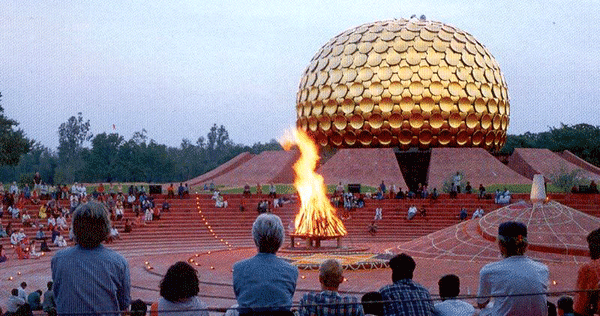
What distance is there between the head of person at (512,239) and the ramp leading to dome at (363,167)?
2850cm

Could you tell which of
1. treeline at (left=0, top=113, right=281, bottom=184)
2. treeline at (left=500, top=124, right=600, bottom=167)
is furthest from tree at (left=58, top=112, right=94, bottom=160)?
treeline at (left=500, top=124, right=600, bottom=167)

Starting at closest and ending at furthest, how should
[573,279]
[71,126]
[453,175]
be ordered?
[573,279] < [453,175] < [71,126]

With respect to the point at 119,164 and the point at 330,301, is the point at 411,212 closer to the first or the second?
the point at 330,301

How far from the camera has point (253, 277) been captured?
4.50 metres

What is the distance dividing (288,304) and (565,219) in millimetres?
14063

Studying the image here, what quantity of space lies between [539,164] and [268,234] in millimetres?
35335

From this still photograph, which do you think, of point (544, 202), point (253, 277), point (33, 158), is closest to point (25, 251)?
point (544, 202)

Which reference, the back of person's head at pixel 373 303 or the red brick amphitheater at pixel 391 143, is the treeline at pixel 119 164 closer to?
the red brick amphitheater at pixel 391 143

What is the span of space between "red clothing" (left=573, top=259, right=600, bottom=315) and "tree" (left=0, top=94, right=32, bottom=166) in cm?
3394

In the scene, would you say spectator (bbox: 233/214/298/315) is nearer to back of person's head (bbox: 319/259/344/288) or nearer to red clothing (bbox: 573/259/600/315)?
back of person's head (bbox: 319/259/344/288)

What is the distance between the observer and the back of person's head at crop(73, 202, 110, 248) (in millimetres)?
4039

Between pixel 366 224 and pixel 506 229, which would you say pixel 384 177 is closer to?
pixel 366 224

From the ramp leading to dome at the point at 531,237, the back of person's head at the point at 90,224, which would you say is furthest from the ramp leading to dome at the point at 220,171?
the back of person's head at the point at 90,224

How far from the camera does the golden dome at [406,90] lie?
34844 millimetres
